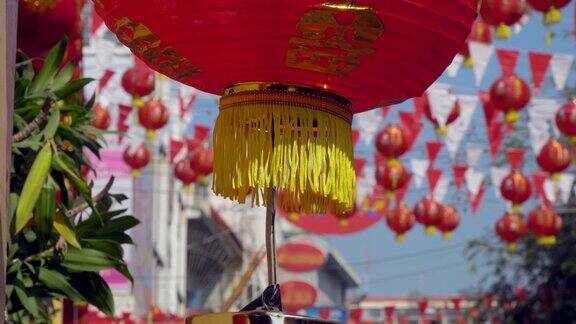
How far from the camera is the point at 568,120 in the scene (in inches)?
649

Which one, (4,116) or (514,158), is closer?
(4,116)

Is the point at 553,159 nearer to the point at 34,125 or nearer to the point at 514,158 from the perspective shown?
the point at 514,158

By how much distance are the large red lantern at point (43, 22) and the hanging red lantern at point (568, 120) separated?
8.84 metres

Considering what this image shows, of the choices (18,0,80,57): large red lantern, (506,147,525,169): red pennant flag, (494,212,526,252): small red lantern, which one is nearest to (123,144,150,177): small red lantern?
(506,147,525,169): red pennant flag

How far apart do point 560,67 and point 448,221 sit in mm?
3915

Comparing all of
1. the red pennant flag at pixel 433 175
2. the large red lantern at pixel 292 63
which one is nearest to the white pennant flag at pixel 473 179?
the red pennant flag at pixel 433 175

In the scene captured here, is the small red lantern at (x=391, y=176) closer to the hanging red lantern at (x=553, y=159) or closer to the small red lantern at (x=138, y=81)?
the hanging red lantern at (x=553, y=159)

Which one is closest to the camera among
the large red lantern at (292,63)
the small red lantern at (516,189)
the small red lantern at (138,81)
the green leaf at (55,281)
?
the large red lantern at (292,63)

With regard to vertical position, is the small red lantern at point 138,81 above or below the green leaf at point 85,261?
above

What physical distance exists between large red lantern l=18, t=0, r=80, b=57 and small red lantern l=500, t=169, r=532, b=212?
10.5m

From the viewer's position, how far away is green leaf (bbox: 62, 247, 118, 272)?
7527 millimetres

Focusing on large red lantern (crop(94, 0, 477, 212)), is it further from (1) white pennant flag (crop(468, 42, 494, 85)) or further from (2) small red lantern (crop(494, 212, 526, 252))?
(2) small red lantern (crop(494, 212, 526, 252))

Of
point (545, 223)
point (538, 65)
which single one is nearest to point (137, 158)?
point (538, 65)

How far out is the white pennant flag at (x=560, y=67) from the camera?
1719cm
